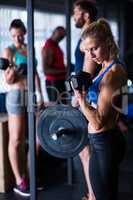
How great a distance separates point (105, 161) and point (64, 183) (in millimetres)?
1255

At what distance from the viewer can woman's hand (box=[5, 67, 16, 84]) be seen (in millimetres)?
2141

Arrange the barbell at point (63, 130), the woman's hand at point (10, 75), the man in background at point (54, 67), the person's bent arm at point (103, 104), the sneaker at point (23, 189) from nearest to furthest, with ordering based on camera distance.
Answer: the person's bent arm at point (103, 104)
the barbell at point (63, 130)
the woman's hand at point (10, 75)
the sneaker at point (23, 189)
the man in background at point (54, 67)

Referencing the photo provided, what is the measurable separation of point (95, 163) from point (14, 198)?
1.08 metres

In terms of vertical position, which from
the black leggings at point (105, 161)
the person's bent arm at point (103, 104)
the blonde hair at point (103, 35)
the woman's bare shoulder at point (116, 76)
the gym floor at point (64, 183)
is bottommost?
the gym floor at point (64, 183)

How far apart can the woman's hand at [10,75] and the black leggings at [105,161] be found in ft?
2.97

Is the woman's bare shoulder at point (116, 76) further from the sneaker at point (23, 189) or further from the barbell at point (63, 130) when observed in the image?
the sneaker at point (23, 189)

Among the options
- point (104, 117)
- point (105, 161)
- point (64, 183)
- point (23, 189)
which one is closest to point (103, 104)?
point (104, 117)

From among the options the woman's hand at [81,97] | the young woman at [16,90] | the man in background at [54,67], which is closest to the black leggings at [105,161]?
the woman's hand at [81,97]

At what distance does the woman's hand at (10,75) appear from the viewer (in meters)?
2.14

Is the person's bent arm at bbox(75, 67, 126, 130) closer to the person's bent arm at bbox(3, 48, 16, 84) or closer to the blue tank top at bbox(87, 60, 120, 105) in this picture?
the blue tank top at bbox(87, 60, 120, 105)

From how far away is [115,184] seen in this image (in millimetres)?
1413

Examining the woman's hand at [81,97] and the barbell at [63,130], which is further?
the barbell at [63,130]

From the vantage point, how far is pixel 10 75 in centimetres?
216

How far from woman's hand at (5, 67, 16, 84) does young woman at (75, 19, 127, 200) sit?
83 centimetres
